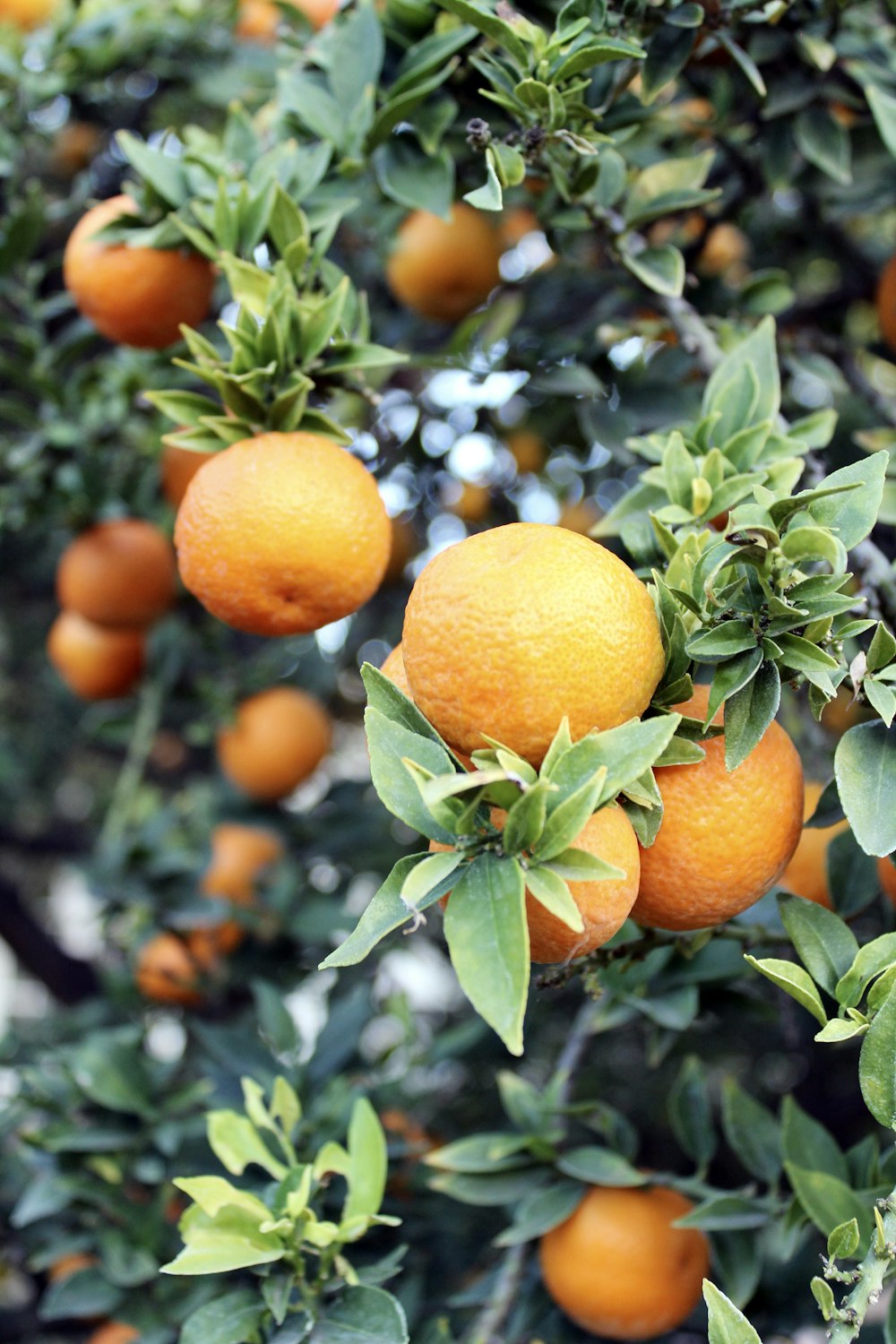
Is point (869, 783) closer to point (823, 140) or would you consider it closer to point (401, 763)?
point (401, 763)

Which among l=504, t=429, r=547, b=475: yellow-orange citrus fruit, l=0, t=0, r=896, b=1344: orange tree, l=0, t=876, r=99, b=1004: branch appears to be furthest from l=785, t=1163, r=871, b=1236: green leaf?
l=0, t=876, r=99, b=1004: branch

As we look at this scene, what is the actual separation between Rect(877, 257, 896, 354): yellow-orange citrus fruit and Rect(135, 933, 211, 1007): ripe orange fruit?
146cm

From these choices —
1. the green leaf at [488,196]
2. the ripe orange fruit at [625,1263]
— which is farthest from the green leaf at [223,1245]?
the green leaf at [488,196]

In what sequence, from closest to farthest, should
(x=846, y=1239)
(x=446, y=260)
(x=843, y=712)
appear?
(x=846, y=1239) < (x=843, y=712) < (x=446, y=260)

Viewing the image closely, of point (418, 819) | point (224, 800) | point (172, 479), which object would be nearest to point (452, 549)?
point (418, 819)

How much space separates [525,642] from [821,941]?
0.38m

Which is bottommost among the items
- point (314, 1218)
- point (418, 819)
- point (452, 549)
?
point (314, 1218)

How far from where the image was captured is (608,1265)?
1154mm

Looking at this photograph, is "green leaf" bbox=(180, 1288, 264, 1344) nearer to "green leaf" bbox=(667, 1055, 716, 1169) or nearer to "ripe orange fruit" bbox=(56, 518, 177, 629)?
"green leaf" bbox=(667, 1055, 716, 1169)

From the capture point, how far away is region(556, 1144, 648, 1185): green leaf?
1188mm

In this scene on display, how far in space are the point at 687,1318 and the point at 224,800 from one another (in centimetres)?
126

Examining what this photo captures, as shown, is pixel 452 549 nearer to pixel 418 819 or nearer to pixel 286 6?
pixel 418 819

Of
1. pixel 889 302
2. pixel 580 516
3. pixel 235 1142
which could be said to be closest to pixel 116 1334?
pixel 235 1142

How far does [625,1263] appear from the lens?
45.4 inches
